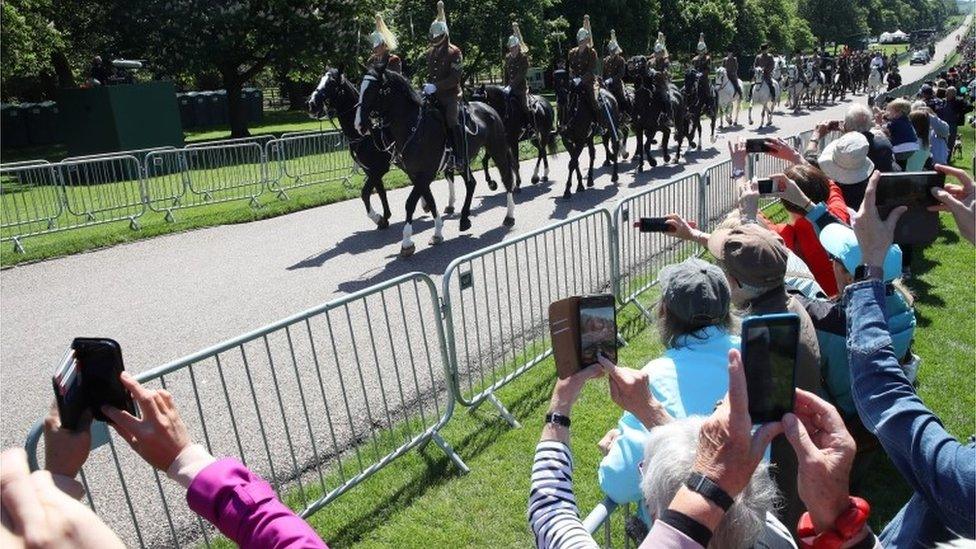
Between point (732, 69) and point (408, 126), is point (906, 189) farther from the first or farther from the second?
point (732, 69)

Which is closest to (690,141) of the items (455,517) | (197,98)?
(455,517)

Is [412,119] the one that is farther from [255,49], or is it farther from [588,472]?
[255,49]

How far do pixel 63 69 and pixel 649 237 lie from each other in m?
30.9

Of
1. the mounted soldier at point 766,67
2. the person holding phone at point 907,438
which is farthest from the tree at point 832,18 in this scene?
the person holding phone at point 907,438

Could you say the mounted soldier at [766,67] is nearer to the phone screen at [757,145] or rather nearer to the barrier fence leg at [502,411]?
the phone screen at [757,145]

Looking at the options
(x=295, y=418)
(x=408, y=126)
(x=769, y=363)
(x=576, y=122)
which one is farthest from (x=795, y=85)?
(x=769, y=363)

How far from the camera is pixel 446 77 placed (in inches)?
397

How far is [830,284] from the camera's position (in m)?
4.81

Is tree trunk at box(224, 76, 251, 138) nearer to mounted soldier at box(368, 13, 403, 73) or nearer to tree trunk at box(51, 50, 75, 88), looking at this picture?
tree trunk at box(51, 50, 75, 88)

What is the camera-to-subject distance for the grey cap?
8.79 feet

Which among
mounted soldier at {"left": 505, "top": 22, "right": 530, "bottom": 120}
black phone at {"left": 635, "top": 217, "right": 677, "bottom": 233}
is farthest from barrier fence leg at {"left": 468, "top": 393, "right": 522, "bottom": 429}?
mounted soldier at {"left": 505, "top": 22, "right": 530, "bottom": 120}

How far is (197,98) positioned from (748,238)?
4040cm

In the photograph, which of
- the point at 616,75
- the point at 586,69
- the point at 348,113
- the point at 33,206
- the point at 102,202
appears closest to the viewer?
the point at 348,113

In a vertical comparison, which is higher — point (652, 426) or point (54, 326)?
point (652, 426)
